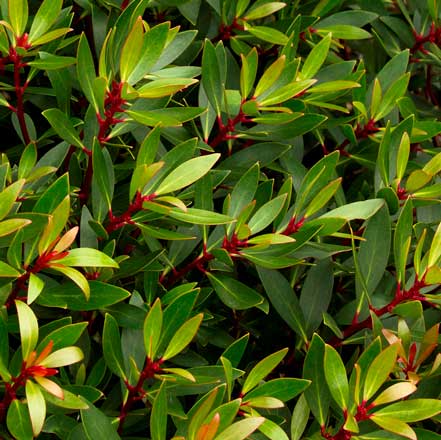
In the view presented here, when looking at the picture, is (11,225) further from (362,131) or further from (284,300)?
(362,131)

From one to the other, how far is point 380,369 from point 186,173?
370 mm

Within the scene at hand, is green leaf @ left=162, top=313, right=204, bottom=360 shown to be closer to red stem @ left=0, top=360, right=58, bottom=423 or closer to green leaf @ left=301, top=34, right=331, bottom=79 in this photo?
red stem @ left=0, top=360, right=58, bottom=423

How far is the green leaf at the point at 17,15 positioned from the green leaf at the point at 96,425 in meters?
0.55

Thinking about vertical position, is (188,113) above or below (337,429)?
above

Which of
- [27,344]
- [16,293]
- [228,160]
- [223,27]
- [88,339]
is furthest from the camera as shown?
[223,27]

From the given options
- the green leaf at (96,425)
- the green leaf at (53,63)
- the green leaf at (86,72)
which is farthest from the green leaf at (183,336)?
the green leaf at (53,63)

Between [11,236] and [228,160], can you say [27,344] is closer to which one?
[11,236]

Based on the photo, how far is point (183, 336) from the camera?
106 cm

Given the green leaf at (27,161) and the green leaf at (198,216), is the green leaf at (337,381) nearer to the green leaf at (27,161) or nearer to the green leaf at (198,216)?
the green leaf at (198,216)

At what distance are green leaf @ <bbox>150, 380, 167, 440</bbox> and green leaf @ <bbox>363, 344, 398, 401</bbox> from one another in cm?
28

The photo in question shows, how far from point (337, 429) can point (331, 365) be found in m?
0.12

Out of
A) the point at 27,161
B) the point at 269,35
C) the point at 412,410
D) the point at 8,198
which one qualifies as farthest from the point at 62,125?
the point at 412,410

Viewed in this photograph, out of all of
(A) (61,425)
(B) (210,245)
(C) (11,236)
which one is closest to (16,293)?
(C) (11,236)

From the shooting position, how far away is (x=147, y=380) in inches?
47.4
